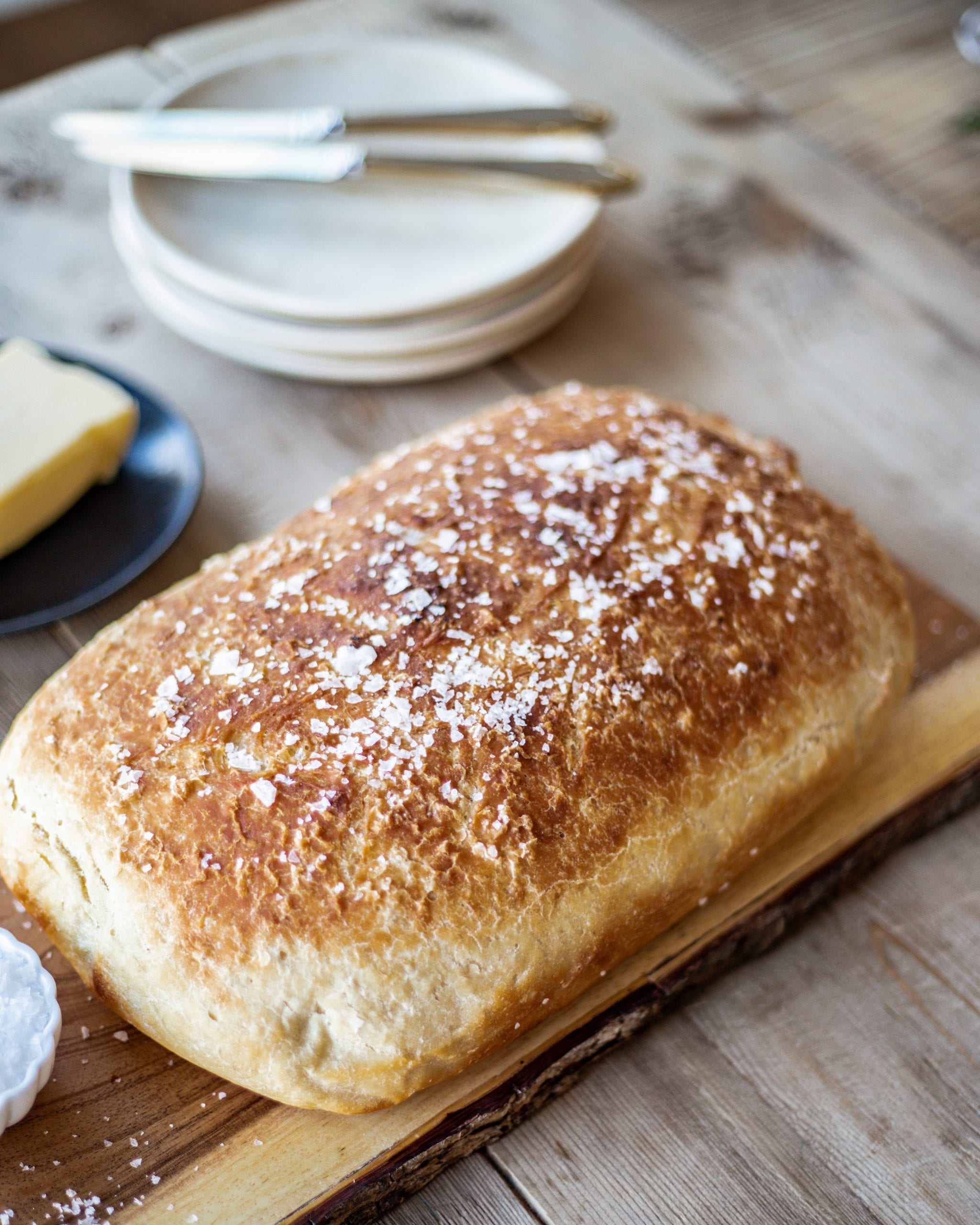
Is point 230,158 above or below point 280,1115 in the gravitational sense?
above

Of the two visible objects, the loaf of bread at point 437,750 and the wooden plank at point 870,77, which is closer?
the loaf of bread at point 437,750

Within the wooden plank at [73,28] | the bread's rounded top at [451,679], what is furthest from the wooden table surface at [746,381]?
the wooden plank at [73,28]

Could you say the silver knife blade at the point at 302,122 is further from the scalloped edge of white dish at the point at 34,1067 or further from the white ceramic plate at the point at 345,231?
the scalloped edge of white dish at the point at 34,1067

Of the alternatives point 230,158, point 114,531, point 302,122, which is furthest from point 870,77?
point 114,531

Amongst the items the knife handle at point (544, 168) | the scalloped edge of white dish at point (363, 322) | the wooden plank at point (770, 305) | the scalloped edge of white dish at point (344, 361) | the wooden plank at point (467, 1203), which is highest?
the knife handle at point (544, 168)

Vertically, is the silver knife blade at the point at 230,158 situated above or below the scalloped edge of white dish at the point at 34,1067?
above

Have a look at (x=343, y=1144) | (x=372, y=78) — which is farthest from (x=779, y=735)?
(x=372, y=78)

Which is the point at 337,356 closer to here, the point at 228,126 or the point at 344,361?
the point at 344,361
